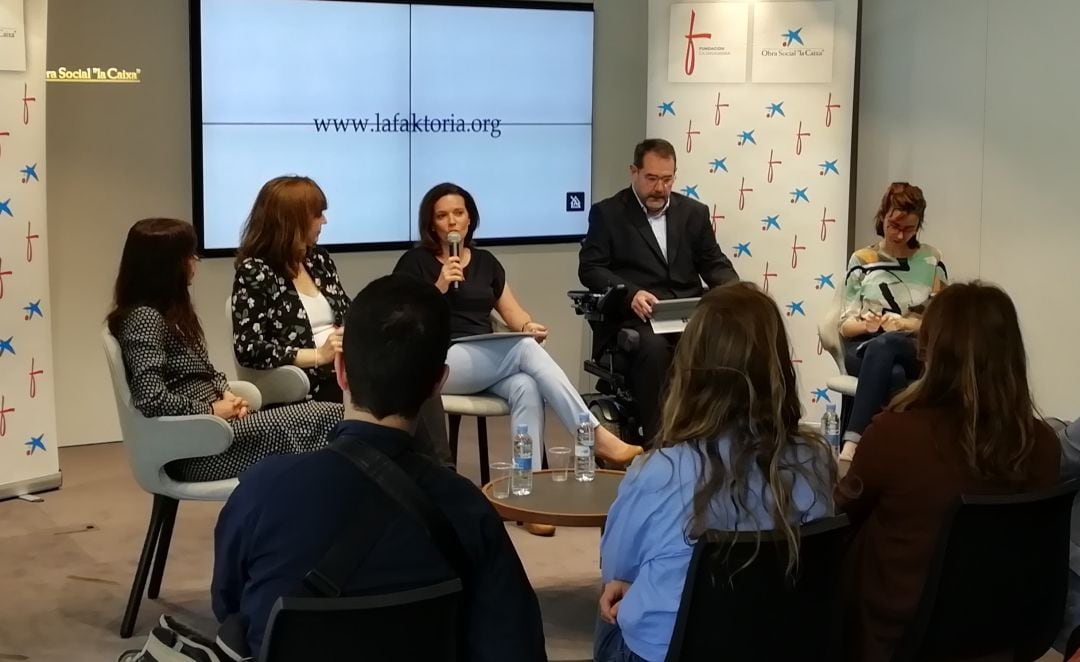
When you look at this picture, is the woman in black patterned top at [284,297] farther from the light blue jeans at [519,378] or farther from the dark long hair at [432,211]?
the dark long hair at [432,211]

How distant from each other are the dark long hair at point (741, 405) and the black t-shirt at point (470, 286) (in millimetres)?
2705

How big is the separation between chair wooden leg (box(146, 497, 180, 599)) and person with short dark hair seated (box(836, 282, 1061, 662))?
6.74 feet

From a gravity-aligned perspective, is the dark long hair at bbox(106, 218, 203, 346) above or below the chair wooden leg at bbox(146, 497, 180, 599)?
above

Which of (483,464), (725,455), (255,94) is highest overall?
(255,94)

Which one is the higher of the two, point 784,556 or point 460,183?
point 460,183

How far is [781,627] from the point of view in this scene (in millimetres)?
2270

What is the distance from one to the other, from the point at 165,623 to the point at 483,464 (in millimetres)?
3171

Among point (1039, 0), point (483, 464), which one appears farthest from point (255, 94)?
point (1039, 0)

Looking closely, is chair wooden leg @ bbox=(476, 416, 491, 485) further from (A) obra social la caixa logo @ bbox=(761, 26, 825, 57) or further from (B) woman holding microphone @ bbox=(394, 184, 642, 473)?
(A) obra social la caixa logo @ bbox=(761, 26, 825, 57)

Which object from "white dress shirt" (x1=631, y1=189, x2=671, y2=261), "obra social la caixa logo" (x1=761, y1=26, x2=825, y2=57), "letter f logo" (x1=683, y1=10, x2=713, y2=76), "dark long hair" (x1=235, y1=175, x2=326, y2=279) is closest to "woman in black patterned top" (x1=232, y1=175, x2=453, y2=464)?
"dark long hair" (x1=235, y1=175, x2=326, y2=279)

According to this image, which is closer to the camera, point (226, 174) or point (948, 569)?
point (948, 569)

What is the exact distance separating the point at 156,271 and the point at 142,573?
88 centimetres

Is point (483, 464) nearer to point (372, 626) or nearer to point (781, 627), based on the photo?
point (781, 627)

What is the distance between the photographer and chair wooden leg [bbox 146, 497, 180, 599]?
376 cm
